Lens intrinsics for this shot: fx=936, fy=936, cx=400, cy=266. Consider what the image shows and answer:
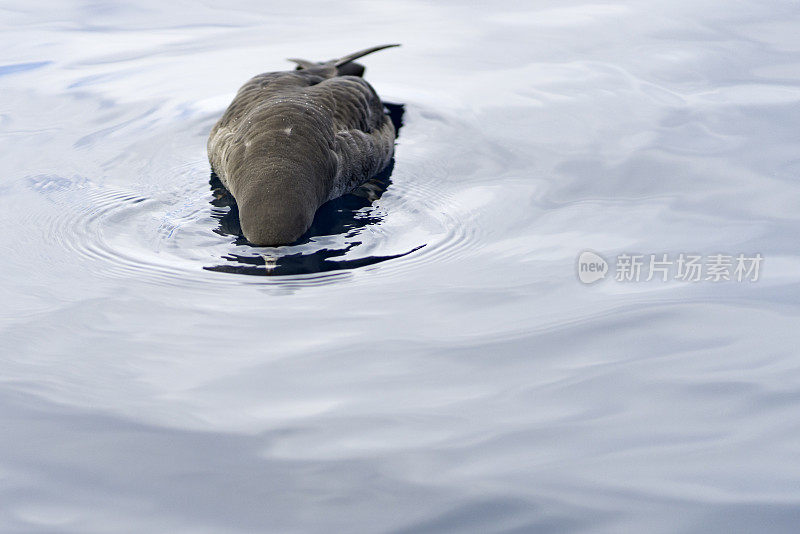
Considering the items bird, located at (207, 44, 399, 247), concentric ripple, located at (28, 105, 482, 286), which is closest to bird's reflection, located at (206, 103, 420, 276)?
concentric ripple, located at (28, 105, 482, 286)

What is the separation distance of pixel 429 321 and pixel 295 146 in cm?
276

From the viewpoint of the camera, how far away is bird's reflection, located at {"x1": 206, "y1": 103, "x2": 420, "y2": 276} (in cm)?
771

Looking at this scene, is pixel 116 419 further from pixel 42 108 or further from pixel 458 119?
pixel 42 108

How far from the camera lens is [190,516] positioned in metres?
4.89

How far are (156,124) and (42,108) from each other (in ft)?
5.87

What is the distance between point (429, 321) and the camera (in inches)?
272

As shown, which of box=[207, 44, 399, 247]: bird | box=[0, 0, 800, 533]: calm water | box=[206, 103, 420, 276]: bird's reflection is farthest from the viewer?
box=[207, 44, 399, 247]: bird

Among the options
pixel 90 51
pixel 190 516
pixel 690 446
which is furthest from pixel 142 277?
pixel 90 51

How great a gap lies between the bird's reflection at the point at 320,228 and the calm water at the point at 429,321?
3cm

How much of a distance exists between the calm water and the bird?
0.78ft

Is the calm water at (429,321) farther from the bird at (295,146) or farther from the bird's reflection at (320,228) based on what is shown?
the bird at (295,146)

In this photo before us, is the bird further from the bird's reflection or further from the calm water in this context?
the calm water

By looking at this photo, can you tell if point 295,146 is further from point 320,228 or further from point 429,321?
point 429,321

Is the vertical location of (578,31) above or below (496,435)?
above
